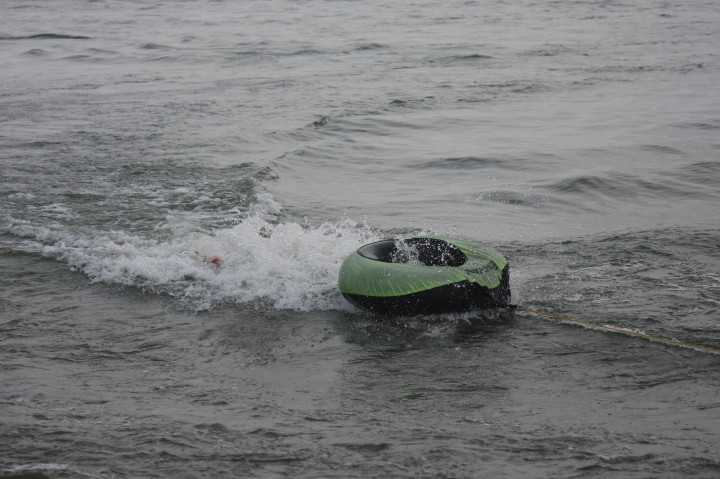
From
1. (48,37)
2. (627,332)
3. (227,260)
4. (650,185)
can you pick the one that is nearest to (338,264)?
(227,260)

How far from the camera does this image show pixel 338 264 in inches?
371

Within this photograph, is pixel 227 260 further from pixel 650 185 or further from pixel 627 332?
pixel 650 185

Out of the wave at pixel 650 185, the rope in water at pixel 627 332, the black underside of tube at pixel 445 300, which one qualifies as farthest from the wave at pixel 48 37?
the rope in water at pixel 627 332

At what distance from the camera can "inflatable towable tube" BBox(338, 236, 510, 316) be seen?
7.62 m

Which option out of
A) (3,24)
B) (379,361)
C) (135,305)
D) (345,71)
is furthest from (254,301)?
(3,24)

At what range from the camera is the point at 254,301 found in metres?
8.56

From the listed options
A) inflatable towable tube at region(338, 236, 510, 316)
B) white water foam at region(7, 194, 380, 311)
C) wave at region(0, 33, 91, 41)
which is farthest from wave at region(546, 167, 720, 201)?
wave at region(0, 33, 91, 41)

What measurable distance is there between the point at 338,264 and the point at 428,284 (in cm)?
205

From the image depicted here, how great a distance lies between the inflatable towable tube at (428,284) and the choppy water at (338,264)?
0.79 ft

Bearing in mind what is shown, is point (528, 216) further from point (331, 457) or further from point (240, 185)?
point (331, 457)

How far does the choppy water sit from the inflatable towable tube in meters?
0.24

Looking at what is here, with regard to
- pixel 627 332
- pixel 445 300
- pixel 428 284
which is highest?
pixel 428 284

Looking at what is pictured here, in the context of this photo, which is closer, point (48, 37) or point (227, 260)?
point (227, 260)

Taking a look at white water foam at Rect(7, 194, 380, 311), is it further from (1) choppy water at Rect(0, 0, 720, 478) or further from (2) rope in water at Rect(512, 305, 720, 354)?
(2) rope in water at Rect(512, 305, 720, 354)
